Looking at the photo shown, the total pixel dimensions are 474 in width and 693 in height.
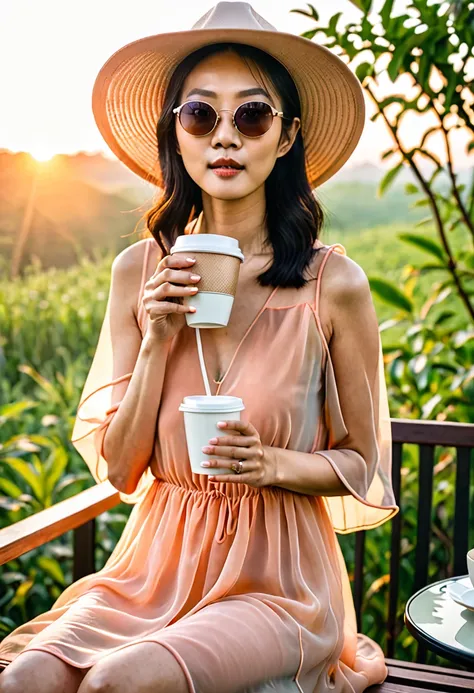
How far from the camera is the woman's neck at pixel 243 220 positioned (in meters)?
1.77

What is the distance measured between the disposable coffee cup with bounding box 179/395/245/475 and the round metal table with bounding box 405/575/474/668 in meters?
0.48

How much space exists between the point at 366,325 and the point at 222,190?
419 millimetres

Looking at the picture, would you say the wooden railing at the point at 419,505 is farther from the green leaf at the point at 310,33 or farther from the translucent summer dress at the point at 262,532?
the green leaf at the point at 310,33

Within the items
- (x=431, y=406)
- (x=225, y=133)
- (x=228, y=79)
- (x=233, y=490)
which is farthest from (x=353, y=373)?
(x=431, y=406)

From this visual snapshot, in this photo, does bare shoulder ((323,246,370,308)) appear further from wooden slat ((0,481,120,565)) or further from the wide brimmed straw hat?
wooden slat ((0,481,120,565))

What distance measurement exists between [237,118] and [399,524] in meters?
1.25

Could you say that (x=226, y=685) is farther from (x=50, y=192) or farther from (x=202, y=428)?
(x=50, y=192)

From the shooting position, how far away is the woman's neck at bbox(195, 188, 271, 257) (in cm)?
177

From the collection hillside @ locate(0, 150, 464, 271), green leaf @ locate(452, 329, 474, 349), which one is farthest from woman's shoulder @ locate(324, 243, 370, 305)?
hillside @ locate(0, 150, 464, 271)

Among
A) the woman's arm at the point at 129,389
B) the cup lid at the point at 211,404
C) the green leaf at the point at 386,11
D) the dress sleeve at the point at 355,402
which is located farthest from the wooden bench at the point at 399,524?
the green leaf at the point at 386,11

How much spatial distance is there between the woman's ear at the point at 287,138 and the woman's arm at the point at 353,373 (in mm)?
283

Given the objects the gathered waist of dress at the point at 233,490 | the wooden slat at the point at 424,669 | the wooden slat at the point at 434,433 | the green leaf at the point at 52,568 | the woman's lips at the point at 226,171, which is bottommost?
the green leaf at the point at 52,568

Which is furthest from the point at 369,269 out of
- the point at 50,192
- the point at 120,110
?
the point at 120,110

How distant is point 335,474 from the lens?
1628 mm
